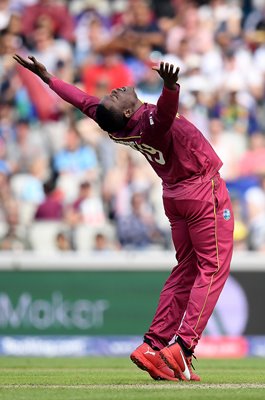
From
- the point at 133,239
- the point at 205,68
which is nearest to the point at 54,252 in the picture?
the point at 133,239

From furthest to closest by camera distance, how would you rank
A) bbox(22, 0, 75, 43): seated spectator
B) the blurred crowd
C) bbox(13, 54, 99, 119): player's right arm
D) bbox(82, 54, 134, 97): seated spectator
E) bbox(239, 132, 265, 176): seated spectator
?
bbox(22, 0, 75, 43): seated spectator, bbox(82, 54, 134, 97): seated spectator, bbox(239, 132, 265, 176): seated spectator, the blurred crowd, bbox(13, 54, 99, 119): player's right arm

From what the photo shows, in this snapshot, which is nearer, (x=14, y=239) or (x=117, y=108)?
(x=117, y=108)

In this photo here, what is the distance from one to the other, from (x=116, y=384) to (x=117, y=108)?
1.87m

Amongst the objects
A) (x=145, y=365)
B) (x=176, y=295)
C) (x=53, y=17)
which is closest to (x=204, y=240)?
(x=176, y=295)

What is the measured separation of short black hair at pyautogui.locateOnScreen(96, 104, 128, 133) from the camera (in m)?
7.71

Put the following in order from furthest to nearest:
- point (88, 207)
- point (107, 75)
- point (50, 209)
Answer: point (107, 75) → point (50, 209) → point (88, 207)

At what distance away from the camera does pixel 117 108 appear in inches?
304

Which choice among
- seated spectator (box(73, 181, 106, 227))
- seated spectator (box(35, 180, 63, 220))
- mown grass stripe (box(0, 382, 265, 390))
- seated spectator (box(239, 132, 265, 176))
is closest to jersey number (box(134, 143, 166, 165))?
mown grass stripe (box(0, 382, 265, 390))

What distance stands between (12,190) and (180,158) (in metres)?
8.93

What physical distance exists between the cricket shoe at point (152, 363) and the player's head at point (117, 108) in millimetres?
1559

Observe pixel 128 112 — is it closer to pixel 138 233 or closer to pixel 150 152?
pixel 150 152

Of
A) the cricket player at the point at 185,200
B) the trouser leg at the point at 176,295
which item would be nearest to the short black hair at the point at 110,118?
the cricket player at the point at 185,200

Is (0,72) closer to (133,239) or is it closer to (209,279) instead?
(133,239)

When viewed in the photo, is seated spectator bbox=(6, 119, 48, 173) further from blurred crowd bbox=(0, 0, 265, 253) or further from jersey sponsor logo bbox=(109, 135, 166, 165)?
jersey sponsor logo bbox=(109, 135, 166, 165)
